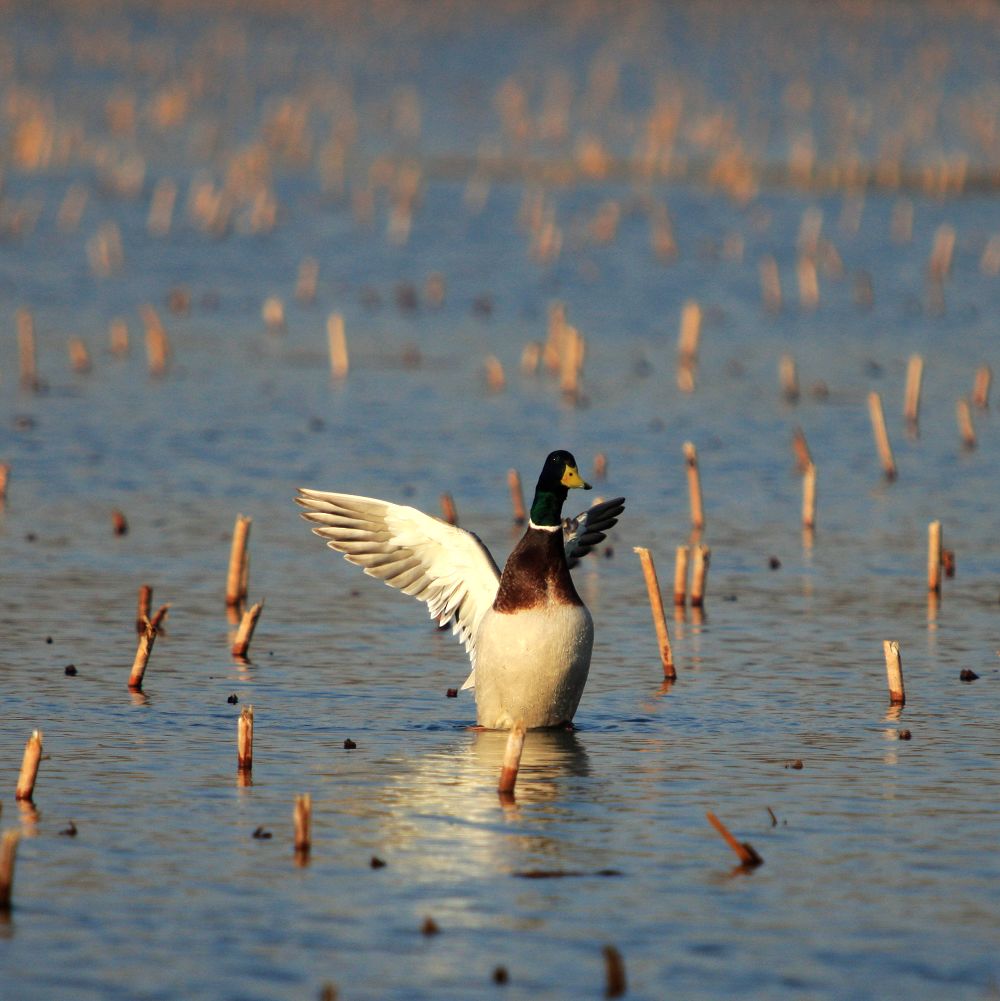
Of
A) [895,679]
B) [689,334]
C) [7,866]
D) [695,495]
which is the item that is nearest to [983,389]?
[689,334]

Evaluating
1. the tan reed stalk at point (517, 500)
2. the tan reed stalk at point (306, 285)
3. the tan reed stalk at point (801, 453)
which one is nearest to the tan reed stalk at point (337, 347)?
the tan reed stalk at point (306, 285)

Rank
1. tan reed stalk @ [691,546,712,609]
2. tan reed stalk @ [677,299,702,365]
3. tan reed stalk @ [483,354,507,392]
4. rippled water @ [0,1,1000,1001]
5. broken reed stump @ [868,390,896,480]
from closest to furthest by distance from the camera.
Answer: rippled water @ [0,1,1000,1001], tan reed stalk @ [691,546,712,609], broken reed stump @ [868,390,896,480], tan reed stalk @ [483,354,507,392], tan reed stalk @ [677,299,702,365]

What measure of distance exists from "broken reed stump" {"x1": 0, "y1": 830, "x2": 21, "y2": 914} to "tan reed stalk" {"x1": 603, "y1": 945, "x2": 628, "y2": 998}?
2.79 meters

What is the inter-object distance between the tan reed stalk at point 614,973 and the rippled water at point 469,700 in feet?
0.31

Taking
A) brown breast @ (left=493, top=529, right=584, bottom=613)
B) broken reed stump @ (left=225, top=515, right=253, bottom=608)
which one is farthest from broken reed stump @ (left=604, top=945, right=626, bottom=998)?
broken reed stump @ (left=225, top=515, right=253, bottom=608)

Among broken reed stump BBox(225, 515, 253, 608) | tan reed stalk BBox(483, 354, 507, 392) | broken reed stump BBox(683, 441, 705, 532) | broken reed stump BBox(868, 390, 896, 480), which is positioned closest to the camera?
broken reed stump BBox(225, 515, 253, 608)

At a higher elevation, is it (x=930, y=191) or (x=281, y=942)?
(x=930, y=191)

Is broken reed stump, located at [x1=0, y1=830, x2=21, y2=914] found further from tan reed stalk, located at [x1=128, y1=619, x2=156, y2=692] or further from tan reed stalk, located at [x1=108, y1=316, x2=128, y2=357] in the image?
tan reed stalk, located at [x1=108, y1=316, x2=128, y2=357]

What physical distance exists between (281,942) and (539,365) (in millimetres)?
23155

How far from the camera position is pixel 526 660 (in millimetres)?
13539

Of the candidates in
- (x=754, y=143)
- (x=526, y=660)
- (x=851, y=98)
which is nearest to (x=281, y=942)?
(x=526, y=660)

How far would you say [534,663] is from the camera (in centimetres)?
1353

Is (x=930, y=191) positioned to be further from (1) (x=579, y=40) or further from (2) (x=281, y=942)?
(2) (x=281, y=942)

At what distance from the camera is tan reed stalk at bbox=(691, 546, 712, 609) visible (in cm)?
1756
